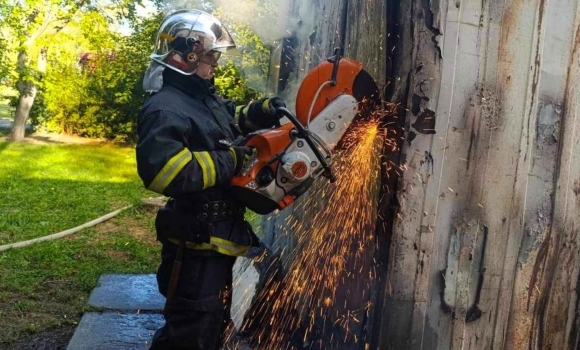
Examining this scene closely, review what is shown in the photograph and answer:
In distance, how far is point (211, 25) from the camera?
2.90 meters

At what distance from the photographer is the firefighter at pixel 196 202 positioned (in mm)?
2744

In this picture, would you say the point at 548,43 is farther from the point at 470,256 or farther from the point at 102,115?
the point at 102,115

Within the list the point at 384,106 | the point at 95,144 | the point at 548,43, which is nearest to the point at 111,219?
the point at 384,106

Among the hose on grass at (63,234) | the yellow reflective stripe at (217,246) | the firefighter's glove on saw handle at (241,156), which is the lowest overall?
the hose on grass at (63,234)

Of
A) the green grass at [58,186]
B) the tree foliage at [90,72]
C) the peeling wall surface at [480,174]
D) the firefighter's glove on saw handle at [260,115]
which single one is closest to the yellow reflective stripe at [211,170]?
the firefighter's glove on saw handle at [260,115]

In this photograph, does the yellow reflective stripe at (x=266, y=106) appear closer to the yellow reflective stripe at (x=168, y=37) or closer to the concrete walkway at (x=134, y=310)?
the yellow reflective stripe at (x=168, y=37)

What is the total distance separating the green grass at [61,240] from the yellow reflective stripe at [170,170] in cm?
210

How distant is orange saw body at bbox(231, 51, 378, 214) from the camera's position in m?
2.54

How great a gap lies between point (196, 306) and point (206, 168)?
719mm

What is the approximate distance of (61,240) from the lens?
6133 millimetres

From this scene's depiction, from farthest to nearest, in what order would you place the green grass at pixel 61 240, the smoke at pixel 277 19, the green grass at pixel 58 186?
the green grass at pixel 58 186, the green grass at pixel 61 240, the smoke at pixel 277 19

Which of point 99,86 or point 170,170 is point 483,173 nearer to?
point 170,170

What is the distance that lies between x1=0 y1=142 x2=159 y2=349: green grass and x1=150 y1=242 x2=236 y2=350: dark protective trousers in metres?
1.66

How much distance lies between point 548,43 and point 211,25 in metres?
1.58
